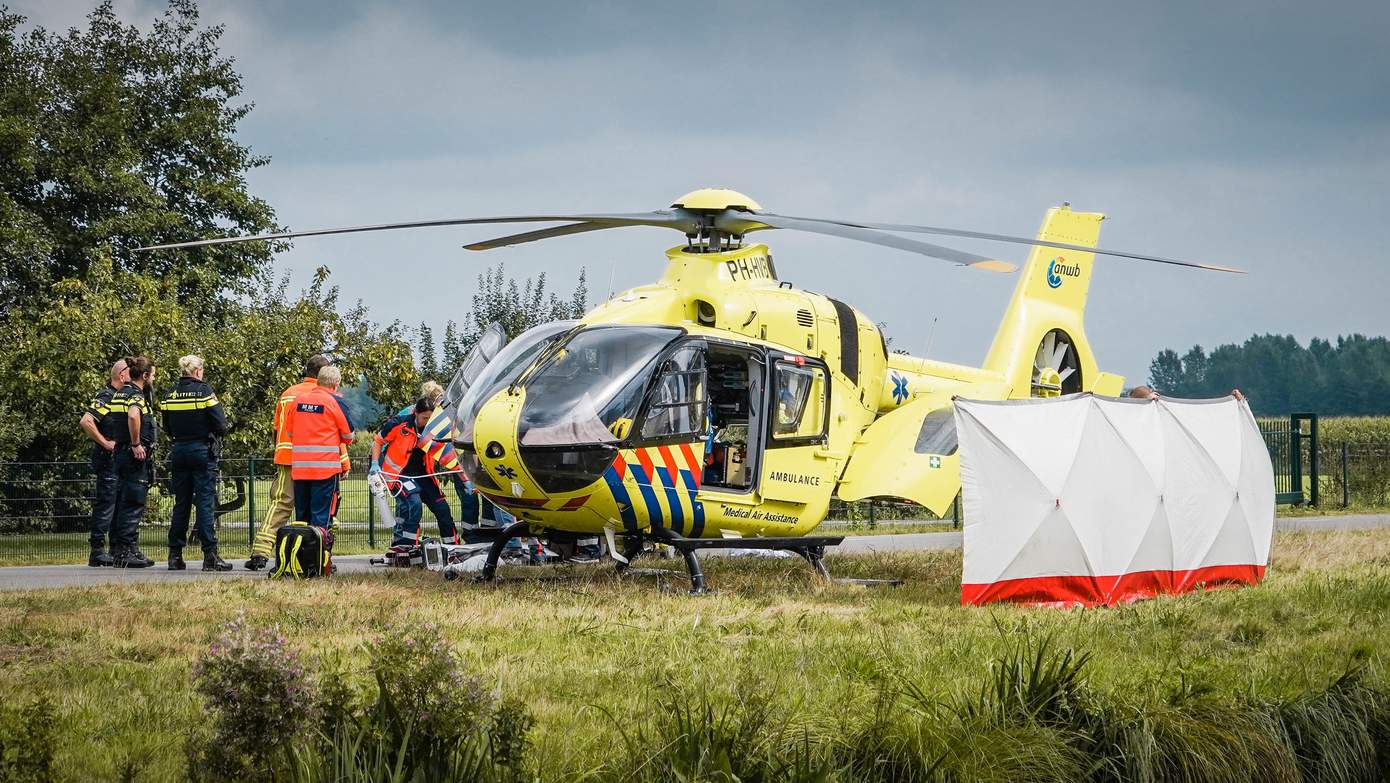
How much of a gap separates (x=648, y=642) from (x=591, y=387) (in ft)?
9.45

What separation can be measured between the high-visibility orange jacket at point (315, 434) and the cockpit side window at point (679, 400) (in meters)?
3.84

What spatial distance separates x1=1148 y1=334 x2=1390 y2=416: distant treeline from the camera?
344 feet

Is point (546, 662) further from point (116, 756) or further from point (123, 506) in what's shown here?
point (123, 506)

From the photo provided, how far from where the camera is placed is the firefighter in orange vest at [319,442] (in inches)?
501

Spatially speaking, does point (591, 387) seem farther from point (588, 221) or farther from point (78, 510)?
point (78, 510)

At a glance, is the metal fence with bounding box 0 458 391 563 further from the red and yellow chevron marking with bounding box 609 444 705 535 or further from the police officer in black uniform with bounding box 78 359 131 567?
the red and yellow chevron marking with bounding box 609 444 705 535

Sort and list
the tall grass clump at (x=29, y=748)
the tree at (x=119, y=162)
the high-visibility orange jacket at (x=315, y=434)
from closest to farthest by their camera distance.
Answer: the tall grass clump at (x=29, y=748) → the high-visibility orange jacket at (x=315, y=434) → the tree at (x=119, y=162)

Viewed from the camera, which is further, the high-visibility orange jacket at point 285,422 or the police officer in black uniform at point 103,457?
the police officer in black uniform at point 103,457

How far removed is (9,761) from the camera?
15.1 ft

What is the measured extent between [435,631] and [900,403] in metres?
8.89

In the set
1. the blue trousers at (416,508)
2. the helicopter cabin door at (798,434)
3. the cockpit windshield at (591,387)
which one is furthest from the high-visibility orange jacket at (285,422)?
the helicopter cabin door at (798,434)

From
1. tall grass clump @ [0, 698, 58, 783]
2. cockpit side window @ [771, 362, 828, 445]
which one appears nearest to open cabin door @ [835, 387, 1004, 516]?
cockpit side window @ [771, 362, 828, 445]

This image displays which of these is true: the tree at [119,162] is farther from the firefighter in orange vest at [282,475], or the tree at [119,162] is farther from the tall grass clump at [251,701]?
the tall grass clump at [251,701]

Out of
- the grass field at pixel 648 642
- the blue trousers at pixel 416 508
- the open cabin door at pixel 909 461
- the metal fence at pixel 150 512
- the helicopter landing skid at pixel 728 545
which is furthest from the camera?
the metal fence at pixel 150 512
